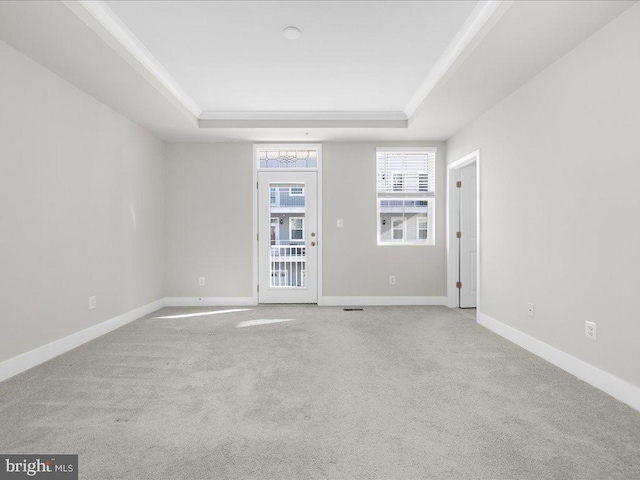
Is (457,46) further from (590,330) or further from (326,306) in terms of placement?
(326,306)

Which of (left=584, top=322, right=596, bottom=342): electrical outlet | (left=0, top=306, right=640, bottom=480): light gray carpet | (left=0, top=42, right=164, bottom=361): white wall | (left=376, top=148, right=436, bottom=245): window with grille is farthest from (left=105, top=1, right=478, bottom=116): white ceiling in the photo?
(left=0, top=306, right=640, bottom=480): light gray carpet

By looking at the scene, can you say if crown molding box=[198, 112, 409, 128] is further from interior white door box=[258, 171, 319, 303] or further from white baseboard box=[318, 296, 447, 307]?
white baseboard box=[318, 296, 447, 307]

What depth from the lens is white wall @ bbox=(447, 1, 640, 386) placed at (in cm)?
216

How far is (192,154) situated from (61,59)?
8.15ft

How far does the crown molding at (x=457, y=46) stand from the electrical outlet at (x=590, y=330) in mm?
2303

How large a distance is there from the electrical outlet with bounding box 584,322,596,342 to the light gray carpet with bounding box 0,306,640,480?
0.34 m

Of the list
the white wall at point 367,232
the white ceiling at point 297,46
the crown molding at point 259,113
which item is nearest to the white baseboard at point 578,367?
the white wall at point 367,232

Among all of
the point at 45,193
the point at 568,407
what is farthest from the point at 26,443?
the point at 568,407

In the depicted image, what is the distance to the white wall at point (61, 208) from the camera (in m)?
2.57

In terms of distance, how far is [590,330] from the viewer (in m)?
2.46

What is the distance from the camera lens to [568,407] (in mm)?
2072

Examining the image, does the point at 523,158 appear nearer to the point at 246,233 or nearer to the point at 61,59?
the point at 246,233

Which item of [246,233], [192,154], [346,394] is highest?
[192,154]

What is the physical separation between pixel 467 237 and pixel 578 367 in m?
2.65
